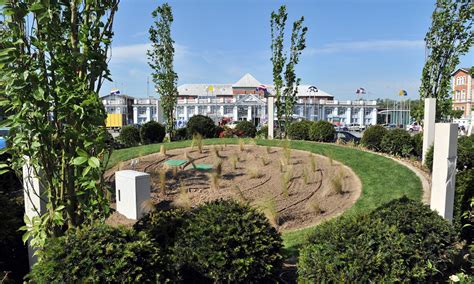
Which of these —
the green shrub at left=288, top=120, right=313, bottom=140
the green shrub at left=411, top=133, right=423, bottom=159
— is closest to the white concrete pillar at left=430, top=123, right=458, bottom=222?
the green shrub at left=411, top=133, right=423, bottom=159

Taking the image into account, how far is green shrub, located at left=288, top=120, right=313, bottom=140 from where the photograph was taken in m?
15.5

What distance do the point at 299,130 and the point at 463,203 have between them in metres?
10.5

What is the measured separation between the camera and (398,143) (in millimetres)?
11781

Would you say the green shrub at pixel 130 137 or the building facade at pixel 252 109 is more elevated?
the building facade at pixel 252 109

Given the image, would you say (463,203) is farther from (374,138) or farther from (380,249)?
(374,138)

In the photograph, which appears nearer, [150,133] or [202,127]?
[150,133]

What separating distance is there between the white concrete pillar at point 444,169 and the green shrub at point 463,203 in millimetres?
584

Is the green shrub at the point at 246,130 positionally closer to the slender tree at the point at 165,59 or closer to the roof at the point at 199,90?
the slender tree at the point at 165,59

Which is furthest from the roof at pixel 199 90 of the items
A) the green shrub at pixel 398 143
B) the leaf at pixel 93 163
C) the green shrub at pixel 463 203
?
the leaf at pixel 93 163

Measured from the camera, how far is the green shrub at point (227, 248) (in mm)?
3086

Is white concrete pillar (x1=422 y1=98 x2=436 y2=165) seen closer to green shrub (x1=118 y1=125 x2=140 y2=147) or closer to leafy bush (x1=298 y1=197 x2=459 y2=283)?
leafy bush (x1=298 y1=197 x2=459 y2=283)

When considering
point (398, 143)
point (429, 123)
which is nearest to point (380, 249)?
point (429, 123)

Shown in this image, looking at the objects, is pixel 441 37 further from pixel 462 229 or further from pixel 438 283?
pixel 438 283

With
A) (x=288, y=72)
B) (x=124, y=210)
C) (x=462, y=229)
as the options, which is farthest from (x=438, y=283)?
(x=288, y=72)
